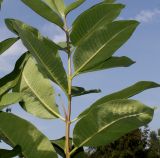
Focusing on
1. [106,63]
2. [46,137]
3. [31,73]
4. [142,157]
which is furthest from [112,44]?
[142,157]

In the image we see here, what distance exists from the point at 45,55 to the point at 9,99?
0.99ft

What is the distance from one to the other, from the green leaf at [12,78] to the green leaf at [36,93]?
91mm

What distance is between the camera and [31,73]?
233 centimetres

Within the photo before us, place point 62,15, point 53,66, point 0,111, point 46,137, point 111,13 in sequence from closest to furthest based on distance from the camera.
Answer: point 0,111
point 46,137
point 53,66
point 111,13
point 62,15

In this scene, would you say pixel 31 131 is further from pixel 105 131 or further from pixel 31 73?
pixel 31 73

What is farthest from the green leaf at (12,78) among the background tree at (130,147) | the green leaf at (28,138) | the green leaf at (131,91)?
the background tree at (130,147)

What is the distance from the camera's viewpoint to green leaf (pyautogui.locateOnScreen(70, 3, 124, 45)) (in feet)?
7.47

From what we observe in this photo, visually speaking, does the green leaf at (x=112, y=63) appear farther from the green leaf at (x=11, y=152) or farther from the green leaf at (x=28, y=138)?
the green leaf at (x=11, y=152)

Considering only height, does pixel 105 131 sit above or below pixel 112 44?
below

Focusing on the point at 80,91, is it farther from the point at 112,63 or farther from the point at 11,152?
the point at 11,152

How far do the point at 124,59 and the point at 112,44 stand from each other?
243 millimetres

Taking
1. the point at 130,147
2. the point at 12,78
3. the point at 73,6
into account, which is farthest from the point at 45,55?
the point at 130,147

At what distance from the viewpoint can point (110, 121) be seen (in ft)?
6.31

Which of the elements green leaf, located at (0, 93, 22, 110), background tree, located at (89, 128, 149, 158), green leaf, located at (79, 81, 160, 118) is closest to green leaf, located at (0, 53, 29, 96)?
green leaf, located at (0, 93, 22, 110)
